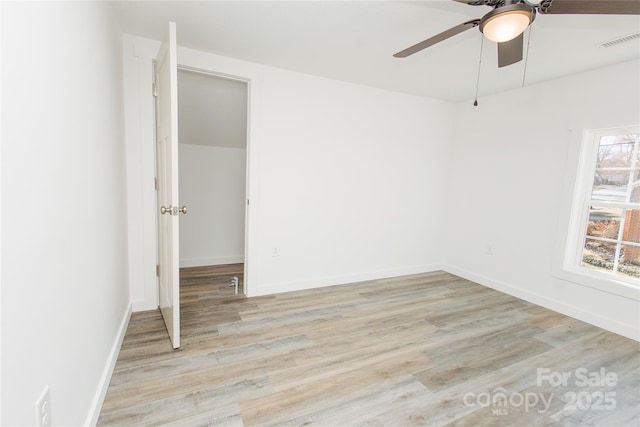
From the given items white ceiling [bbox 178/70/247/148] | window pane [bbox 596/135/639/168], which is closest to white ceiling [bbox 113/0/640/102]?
white ceiling [bbox 178/70/247/148]

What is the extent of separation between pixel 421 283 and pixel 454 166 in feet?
5.55

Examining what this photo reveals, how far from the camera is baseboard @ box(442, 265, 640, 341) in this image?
2.57 meters

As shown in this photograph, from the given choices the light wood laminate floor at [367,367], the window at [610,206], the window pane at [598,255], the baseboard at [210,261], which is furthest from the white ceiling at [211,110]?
the window pane at [598,255]

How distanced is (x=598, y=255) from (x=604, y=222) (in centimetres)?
33

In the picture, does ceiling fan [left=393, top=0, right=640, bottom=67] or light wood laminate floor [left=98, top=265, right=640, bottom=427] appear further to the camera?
light wood laminate floor [left=98, top=265, right=640, bottom=427]

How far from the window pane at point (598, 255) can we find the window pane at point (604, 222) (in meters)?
0.08

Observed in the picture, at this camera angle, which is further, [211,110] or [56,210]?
[211,110]

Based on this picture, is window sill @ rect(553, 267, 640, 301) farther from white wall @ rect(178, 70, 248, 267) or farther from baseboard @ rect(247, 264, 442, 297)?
white wall @ rect(178, 70, 248, 267)

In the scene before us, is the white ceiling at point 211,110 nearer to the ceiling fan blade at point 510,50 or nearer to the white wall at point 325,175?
the white wall at point 325,175

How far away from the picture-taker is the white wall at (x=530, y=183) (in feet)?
8.74

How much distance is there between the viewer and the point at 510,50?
1741mm

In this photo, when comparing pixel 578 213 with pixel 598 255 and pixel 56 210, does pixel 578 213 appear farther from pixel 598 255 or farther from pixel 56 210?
pixel 56 210

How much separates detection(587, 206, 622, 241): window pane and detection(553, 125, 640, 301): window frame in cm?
5

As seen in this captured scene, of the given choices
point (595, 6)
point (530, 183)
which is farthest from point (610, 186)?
point (595, 6)
